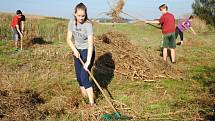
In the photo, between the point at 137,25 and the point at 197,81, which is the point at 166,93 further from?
the point at 137,25

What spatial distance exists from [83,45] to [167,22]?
16.4 feet

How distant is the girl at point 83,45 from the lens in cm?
572

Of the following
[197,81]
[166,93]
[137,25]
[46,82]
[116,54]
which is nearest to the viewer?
[166,93]

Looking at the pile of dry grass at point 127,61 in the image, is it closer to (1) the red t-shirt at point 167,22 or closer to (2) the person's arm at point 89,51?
(1) the red t-shirt at point 167,22

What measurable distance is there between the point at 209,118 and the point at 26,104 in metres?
2.83

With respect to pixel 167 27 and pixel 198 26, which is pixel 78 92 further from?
pixel 198 26

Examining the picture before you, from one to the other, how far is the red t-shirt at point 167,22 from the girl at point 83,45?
4867 millimetres

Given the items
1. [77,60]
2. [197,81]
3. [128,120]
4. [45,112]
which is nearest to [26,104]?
[45,112]

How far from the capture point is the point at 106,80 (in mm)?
8297

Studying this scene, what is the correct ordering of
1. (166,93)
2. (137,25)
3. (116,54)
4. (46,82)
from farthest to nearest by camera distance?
(137,25) < (116,54) < (46,82) < (166,93)

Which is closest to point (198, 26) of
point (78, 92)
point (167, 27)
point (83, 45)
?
point (167, 27)

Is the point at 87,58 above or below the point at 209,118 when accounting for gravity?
above

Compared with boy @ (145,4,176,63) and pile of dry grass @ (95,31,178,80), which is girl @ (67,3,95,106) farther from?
boy @ (145,4,176,63)

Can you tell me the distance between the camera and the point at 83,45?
19.6 feet
